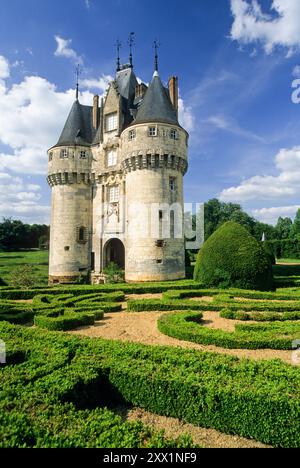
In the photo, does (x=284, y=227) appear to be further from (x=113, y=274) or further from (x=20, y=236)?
(x=113, y=274)

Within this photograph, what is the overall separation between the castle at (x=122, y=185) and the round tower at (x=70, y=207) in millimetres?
86

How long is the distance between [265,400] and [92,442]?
2.33 meters

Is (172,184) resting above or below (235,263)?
above

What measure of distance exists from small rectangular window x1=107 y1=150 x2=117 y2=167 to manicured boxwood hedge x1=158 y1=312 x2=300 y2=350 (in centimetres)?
1953

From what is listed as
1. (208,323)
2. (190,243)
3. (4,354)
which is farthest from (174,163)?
(190,243)

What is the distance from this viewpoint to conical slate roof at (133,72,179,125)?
22.7m

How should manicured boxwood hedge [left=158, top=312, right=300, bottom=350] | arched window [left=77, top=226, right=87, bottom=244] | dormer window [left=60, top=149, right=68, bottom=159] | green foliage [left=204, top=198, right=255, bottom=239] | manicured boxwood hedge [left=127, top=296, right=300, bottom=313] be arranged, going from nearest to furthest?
1. manicured boxwood hedge [left=158, top=312, right=300, bottom=350]
2. manicured boxwood hedge [left=127, top=296, right=300, bottom=313]
3. arched window [left=77, top=226, right=87, bottom=244]
4. dormer window [left=60, top=149, right=68, bottom=159]
5. green foliage [left=204, top=198, right=255, bottom=239]

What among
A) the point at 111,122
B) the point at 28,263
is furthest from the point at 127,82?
the point at 28,263

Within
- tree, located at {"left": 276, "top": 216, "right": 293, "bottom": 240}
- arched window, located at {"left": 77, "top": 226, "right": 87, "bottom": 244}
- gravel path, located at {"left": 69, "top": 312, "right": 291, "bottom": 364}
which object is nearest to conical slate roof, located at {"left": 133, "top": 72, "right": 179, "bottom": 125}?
arched window, located at {"left": 77, "top": 226, "right": 87, "bottom": 244}

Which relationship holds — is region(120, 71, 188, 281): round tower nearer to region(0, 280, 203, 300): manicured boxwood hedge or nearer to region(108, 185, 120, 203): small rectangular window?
region(108, 185, 120, 203): small rectangular window

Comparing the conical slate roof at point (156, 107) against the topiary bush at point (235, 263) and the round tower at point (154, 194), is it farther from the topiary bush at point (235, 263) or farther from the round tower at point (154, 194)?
the topiary bush at point (235, 263)

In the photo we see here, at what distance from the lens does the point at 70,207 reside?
26844 millimetres

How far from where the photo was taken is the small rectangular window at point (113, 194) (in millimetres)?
26189

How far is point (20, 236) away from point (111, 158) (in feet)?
141
